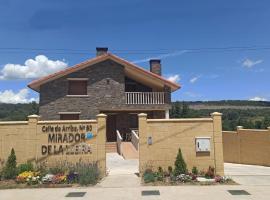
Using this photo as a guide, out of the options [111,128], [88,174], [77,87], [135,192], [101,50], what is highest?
[101,50]

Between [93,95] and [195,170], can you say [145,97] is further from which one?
[195,170]

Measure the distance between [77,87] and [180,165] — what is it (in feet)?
50.0

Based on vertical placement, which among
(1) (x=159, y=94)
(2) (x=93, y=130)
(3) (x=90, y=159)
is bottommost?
(3) (x=90, y=159)

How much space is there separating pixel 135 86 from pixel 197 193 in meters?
18.9

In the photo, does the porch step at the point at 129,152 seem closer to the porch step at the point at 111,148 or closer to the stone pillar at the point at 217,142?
the porch step at the point at 111,148

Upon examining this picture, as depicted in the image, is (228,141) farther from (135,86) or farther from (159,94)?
(135,86)

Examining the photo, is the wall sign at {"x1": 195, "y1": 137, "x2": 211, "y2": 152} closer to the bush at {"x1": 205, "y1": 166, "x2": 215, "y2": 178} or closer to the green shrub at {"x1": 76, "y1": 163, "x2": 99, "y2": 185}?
the bush at {"x1": 205, "y1": 166, "x2": 215, "y2": 178}

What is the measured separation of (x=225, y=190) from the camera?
1048 cm

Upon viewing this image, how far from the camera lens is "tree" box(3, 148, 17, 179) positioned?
12202 mm

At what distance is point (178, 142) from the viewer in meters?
12.8

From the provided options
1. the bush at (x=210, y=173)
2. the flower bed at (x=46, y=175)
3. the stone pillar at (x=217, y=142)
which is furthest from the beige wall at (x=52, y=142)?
the stone pillar at (x=217, y=142)

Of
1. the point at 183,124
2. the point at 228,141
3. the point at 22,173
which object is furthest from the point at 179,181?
the point at 228,141

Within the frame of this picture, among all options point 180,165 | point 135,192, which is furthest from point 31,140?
point 180,165

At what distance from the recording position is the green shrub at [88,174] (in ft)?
37.9
